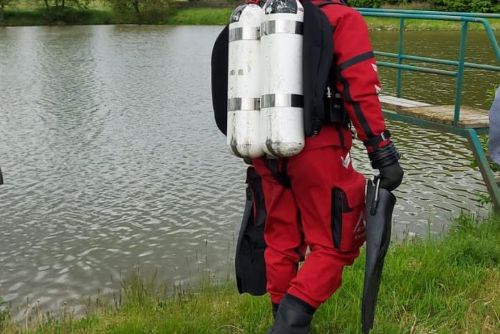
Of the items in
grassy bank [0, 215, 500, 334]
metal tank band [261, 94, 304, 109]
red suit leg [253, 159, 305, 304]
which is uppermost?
metal tank band [261, 94, 304, 109]

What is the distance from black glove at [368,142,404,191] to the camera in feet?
10.8

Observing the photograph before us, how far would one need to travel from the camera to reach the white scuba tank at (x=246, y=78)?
10.9 feet

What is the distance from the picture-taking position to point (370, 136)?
10.8 feet

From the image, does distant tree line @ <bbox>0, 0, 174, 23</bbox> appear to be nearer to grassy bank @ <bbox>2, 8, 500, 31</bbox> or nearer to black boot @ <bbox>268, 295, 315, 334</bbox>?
grassy bank @ <bbox>2, 8, 500, 31</bbox>

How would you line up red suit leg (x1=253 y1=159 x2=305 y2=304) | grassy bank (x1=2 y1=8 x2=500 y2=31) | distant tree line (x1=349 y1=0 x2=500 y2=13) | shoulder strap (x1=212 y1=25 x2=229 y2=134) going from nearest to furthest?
red suit leg (x1=253 y1=159 x2=305 y2=304) < shoulder strap (x1=212 y1=25 x2=229 y2=134) < distant tree line (x1=349 y1=0 x2=500 y2=13) < grassy bank (x1=2 y1=8 x2=500 y2=31)

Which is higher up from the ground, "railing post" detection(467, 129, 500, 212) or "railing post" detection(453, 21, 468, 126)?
"railing post" detection(453, 21, 468, 126)

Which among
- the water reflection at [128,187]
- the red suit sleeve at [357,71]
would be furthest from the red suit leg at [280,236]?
the water reflection at [128,187]

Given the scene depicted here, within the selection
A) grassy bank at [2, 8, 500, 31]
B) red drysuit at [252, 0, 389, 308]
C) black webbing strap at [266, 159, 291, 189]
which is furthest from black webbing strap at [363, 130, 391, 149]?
grassy bank at [2, 8, 500, 31]

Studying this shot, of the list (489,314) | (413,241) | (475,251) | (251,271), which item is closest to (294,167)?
(251,271)

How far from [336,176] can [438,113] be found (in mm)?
3930

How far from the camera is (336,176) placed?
3.31m

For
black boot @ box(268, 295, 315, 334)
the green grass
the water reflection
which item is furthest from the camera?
the green grass

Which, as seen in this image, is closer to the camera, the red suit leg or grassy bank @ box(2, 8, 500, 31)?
the red suit leg

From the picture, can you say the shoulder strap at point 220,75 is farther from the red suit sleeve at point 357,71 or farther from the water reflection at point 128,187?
the water reflection at point 128,187
